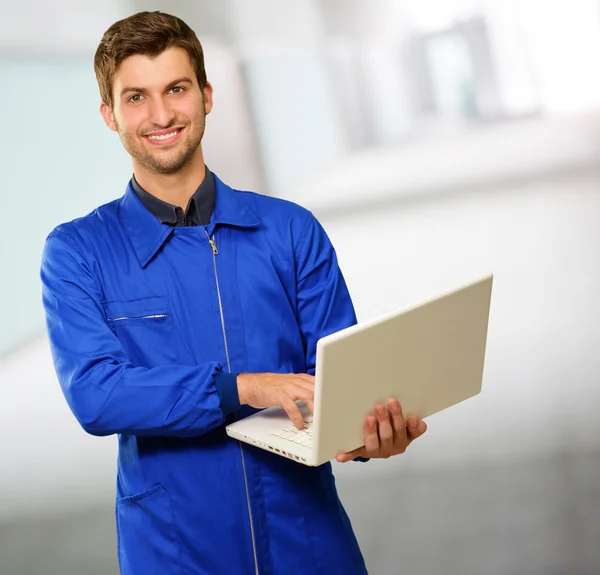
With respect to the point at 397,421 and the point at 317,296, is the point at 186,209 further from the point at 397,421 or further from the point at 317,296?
the point at 397,421

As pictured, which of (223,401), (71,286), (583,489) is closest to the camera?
(223,401)

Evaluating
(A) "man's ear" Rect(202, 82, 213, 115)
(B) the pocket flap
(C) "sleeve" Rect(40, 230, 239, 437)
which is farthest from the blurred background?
(C) "sleeve" Rect(40, 230, 239, 437)

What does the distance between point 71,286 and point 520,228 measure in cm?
224

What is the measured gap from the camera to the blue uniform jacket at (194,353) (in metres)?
1.78

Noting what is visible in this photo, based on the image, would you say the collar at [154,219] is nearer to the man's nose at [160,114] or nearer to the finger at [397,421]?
the man's nose at [160,114]

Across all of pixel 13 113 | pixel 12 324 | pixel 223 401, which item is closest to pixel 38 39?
pixel 13 113

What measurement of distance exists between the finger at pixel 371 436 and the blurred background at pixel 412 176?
1.87 m

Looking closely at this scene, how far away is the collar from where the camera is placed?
6.03ft

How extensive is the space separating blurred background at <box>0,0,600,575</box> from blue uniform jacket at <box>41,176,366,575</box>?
5.15 ft

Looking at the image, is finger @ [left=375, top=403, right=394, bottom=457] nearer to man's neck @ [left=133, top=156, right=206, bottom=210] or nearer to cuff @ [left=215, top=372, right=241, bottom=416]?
cuff @ [left=215, top=372, right=241, bottom=416]

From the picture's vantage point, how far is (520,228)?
12.0 feet

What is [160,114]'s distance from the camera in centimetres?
183

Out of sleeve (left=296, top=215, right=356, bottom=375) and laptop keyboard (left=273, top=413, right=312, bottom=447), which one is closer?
laptop keyboard (left=273, top=413, right=312, bottom=447)

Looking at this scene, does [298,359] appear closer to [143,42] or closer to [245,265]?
[245,265]
